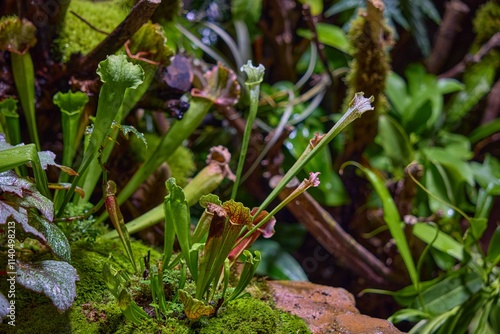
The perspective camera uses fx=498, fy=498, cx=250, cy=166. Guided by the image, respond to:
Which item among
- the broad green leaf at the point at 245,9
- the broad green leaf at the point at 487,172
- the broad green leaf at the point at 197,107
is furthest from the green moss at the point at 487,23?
the broad green leaf at the point at 197,107

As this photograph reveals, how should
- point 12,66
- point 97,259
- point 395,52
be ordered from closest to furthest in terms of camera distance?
point 97,259, point 12,66, point 395,52

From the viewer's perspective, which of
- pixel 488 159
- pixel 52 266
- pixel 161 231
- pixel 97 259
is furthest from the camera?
pixel 488 159

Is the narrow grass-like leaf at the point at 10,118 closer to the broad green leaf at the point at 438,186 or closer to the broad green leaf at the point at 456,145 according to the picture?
the broad green leaf at the point at 438,186

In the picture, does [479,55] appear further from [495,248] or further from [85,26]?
[85,26]

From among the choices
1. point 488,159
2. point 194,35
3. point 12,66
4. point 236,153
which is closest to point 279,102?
point 236,153

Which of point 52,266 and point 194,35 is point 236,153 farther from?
point 52,266

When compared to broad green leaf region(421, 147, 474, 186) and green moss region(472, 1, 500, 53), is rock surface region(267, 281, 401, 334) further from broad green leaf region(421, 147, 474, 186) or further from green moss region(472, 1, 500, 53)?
green moss region(472, 1, 500, 53)
